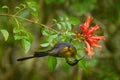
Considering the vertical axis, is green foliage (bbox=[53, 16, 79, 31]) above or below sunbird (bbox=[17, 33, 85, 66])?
above

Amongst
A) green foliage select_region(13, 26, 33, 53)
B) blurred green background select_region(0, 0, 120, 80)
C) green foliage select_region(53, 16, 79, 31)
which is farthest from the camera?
blurred green background select_region(0, 0, 120, 80)

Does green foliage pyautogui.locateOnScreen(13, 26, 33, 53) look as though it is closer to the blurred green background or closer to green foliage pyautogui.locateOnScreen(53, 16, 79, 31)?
green foliage pyautogui.locateOnScreen(53, 16, 79, 31)

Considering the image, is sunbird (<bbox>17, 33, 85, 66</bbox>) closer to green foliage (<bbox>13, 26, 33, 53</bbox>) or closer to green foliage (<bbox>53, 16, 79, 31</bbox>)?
green foliage (<bbox>13, 26, 33, 53</bbox>)

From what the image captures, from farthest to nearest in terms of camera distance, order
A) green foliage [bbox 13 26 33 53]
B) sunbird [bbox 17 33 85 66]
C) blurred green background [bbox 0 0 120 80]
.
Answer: blurred green background [bbox 0 0 120 80], green foliage [bbox 13 26 33 53], sunbird [bbox 17 33 85 66]

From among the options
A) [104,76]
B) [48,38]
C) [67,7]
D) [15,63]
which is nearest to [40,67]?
[15,63]

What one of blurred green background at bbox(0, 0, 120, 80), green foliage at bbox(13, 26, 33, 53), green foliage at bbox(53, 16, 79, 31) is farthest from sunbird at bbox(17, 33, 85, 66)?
blurred green background at bbox(0, 0, 120, 80)

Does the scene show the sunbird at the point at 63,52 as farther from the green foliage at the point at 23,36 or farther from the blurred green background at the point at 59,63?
the blurred green background at the point at 59,63

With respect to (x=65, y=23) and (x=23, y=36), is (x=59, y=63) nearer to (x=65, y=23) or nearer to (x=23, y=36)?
(x=65, y=23)

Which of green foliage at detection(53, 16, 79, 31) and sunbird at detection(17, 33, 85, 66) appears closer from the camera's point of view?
sunbird at detection(17, 33, 85, 66)

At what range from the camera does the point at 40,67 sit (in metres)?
4.39

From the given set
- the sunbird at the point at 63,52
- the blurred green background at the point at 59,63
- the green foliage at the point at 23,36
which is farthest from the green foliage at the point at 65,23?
the blurred green background at the point at 59,63

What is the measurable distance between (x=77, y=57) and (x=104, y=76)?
72.4 inches

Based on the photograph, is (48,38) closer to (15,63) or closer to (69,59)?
(69,59)

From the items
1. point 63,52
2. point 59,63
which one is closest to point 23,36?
point 63,52
